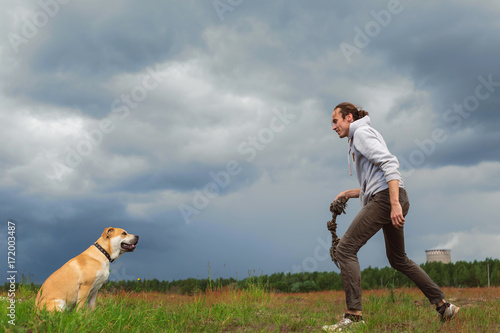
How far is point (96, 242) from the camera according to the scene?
6539 mm

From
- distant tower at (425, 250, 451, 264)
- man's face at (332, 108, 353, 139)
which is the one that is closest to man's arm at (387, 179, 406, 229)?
man's face at (332, 108, 353, 139)

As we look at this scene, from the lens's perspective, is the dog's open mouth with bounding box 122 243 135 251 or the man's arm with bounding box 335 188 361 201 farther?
the dog's open mouth with bounding box 122 243 135 251

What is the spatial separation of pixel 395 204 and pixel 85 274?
4.31 meters

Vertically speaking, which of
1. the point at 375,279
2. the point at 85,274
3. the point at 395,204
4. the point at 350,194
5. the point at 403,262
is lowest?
the point at 375,279

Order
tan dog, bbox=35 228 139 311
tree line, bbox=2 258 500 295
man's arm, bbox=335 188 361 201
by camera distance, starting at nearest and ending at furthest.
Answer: tan dog, bbox=35 228 139 311, man's arm, bbox=335 188 361 201, tree line, bbox=2 258 500 295

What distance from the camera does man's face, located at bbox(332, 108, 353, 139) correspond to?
218 inches

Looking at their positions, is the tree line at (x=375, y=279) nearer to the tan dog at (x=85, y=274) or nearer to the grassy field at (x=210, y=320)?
the grassy field at (x=210, y=320)

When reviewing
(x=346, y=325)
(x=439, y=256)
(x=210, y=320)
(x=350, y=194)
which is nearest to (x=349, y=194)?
(x=350, y=194)

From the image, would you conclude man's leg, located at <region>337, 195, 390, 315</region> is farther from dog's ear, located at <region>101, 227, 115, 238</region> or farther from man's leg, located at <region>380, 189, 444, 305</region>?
dog's ear, located at <region>101, 227, 115, 238</region>

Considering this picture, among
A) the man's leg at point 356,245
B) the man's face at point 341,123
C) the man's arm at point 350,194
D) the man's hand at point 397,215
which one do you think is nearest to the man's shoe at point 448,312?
the man's leg at point 356,245

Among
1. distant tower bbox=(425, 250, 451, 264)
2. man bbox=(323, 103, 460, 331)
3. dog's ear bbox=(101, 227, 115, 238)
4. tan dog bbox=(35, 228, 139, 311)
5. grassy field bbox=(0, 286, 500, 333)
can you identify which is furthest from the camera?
distant tower bbox=(425, 250, 451, 264)

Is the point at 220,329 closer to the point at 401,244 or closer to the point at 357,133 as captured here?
the point at 401,244

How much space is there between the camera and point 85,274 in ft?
19.9

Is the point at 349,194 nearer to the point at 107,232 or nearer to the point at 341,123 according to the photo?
the point at 341,123
